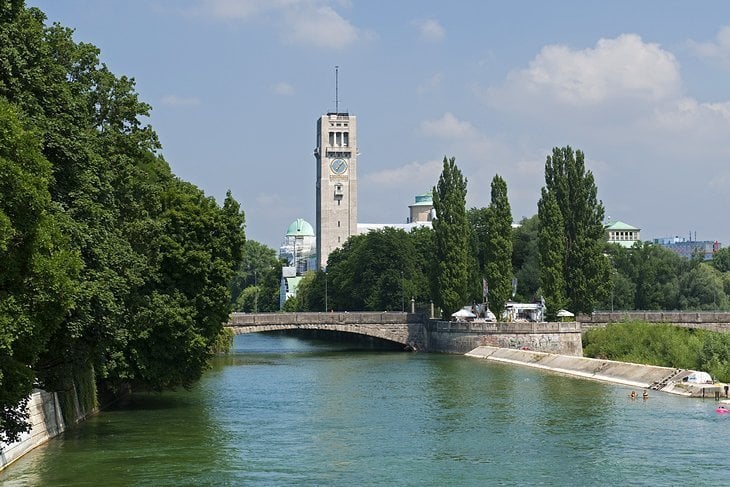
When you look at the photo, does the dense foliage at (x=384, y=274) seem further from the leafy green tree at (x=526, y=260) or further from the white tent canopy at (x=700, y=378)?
the white tent canopy at (x=700, y=378)

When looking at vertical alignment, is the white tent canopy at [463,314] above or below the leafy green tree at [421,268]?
below

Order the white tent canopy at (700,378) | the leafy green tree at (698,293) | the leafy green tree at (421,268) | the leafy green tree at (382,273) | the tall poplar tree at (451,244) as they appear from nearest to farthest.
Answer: the white tent canopy at (700,378)
the tall poplar tree at (451,244)
the leafy green tree at (421,268)
the leafy green tree at (698,293)
the leafy green tree at (382,273)

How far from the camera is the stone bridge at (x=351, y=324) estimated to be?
10456cm

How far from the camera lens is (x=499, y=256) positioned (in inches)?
3900

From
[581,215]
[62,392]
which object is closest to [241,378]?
[62,392]

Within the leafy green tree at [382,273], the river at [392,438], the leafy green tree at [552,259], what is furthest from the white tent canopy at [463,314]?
the river at [392,438]

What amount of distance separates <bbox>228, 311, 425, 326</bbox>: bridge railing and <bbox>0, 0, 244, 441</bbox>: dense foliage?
47482mm

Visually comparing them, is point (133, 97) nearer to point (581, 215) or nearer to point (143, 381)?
point (143, 381)

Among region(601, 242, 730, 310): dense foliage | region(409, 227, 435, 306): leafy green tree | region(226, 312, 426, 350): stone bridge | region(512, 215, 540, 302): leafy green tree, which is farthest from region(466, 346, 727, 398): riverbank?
region(601, 242, 730, 310): dense foliage

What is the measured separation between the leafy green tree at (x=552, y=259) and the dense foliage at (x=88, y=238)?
1807 inches

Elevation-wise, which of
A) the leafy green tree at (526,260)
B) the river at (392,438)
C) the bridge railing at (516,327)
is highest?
the leafy green tree at (526,260)

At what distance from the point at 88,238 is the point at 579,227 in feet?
225

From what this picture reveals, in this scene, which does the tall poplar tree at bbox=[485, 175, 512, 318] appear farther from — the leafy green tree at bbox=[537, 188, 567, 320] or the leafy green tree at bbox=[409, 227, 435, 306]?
the leafy green tree at bbox=[409, 227, 435, 306]

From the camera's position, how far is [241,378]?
75.3m
